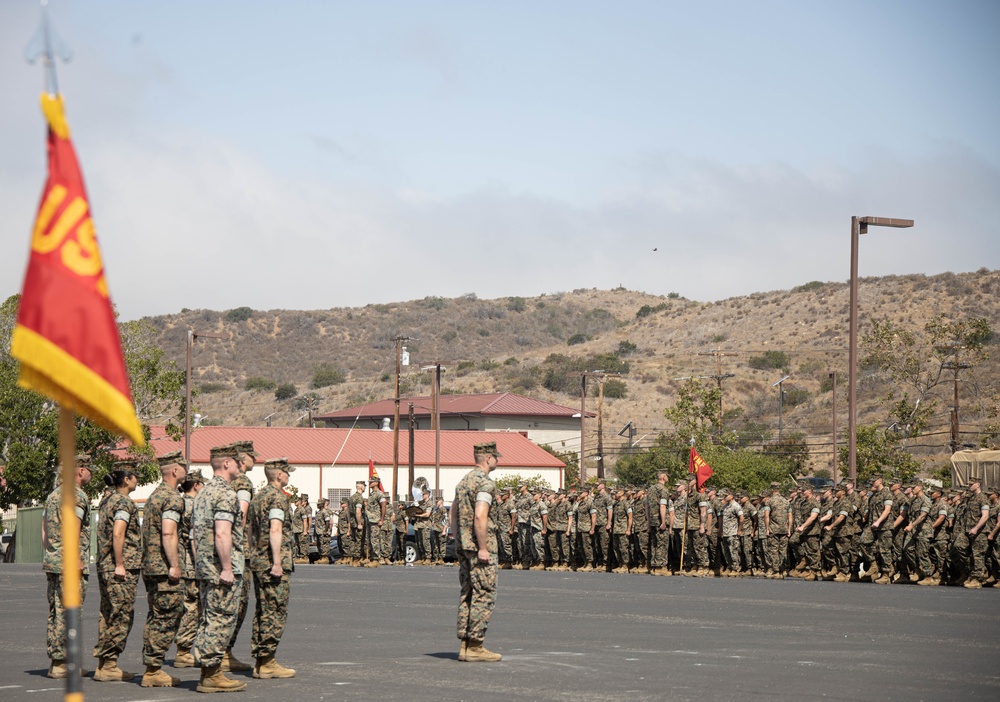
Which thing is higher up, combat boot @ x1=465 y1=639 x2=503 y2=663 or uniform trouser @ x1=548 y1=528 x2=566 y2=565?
combat boot @ x1=465 y1=639 x2=503 y2=663

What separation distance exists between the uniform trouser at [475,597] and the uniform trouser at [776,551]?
674 inches

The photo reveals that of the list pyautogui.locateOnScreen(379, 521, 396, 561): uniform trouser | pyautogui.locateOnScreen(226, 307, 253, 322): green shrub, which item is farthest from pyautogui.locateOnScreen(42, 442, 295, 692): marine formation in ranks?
pyautogui.locateOnScreen(226, 307, 253, 322): green shrub

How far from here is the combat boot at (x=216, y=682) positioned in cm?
1136

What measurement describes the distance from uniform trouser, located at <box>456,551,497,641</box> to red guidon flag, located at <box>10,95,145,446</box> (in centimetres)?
757

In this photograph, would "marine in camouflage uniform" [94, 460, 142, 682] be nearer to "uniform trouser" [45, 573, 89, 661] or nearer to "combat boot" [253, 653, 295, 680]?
"uniform trouser" [45, 573, 89, 661]

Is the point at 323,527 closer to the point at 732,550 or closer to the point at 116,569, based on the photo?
the point at 732,550

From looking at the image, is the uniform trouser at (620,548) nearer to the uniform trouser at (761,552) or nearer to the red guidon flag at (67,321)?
the uniform trouser at (761,552)

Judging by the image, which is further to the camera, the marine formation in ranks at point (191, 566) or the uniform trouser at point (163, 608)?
the uniform trouser at point (163, 608)

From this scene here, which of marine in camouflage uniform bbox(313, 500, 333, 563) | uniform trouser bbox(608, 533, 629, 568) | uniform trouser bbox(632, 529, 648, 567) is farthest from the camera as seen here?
marine in camouflage uniform bbox(313, 500, 333, 563)

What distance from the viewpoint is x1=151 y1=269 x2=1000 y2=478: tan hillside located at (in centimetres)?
9956

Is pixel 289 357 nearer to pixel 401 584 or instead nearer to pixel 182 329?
pixel 182 329

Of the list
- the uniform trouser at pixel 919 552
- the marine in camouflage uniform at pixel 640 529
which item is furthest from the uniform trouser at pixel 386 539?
the uniform trouser at pixel 919 552

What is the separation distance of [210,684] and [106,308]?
6038 millimetres

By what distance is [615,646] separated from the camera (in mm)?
14727
